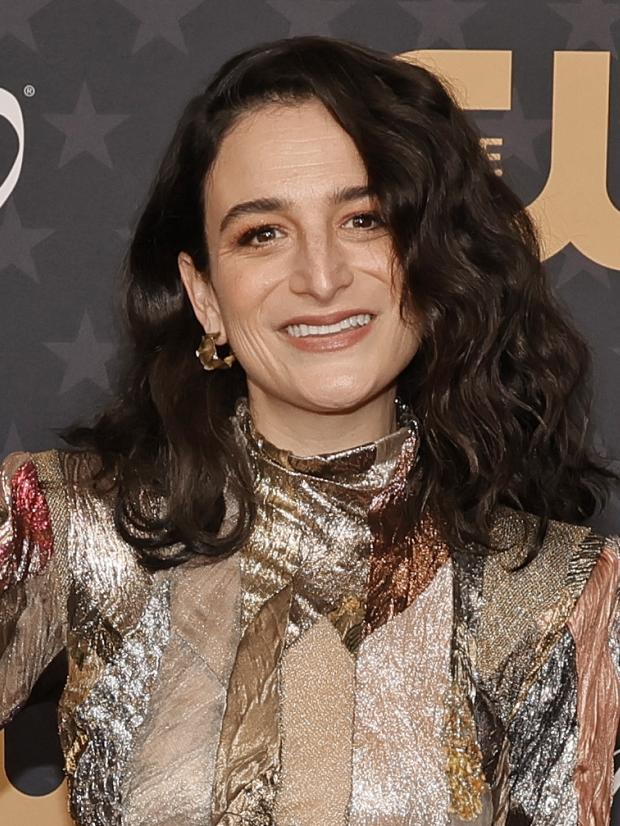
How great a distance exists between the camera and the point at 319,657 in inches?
63.6

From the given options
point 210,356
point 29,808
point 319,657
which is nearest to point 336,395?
point 210,356

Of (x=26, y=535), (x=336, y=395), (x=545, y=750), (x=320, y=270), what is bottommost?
(x=545, y=750)

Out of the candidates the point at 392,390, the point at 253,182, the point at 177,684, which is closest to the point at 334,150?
the point at 253,182

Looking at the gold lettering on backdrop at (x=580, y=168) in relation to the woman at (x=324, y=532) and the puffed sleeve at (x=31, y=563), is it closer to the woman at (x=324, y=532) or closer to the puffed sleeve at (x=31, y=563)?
the woman at (x=324, y=532)

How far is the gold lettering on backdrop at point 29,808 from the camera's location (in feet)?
6.35

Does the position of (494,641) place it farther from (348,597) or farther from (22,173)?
(22,173)

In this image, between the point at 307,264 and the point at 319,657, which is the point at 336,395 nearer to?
the point at 307,264

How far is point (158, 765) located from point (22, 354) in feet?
1.99

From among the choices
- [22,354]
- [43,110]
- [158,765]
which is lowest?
[158,765]

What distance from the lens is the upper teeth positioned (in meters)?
1.59

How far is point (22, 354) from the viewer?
194 centimetres

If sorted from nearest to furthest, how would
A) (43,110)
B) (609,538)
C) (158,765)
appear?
1. (158,765)
2. (609,538)
3. (43,110)

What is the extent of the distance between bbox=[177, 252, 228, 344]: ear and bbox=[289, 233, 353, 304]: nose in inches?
5.6

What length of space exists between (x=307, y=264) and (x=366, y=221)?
0.08 meters
